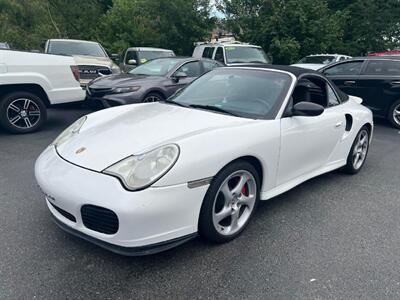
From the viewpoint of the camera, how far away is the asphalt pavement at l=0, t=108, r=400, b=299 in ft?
7.61

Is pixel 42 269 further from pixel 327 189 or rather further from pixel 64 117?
pixel 64 117

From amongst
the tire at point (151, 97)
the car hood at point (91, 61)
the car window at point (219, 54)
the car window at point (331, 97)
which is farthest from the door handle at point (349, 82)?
the car hood at point (91, 61)

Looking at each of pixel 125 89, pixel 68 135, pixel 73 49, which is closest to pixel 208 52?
Answer: pixel 73 49

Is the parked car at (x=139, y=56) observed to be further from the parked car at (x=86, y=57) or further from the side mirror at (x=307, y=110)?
the side mirror at (x=307, y=110)

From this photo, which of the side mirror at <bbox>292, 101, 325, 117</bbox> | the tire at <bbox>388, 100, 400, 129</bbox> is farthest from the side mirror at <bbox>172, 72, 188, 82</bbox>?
the tire at <bbox>388, 100, 400, 129</bbox>

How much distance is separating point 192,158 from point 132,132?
0.67 m

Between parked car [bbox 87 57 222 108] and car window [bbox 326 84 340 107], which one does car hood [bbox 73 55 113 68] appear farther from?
car window [bbox 326 84 340 107]

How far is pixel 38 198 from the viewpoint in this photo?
3586 millimetres

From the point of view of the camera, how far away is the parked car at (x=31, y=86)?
224 inches

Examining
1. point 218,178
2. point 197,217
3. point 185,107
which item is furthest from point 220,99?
point 197,217

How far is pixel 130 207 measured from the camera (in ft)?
7.25

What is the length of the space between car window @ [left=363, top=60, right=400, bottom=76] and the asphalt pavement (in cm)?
514

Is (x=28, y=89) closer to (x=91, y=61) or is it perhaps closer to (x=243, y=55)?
(x=91, y=61)

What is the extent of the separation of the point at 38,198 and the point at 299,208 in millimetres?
2638
